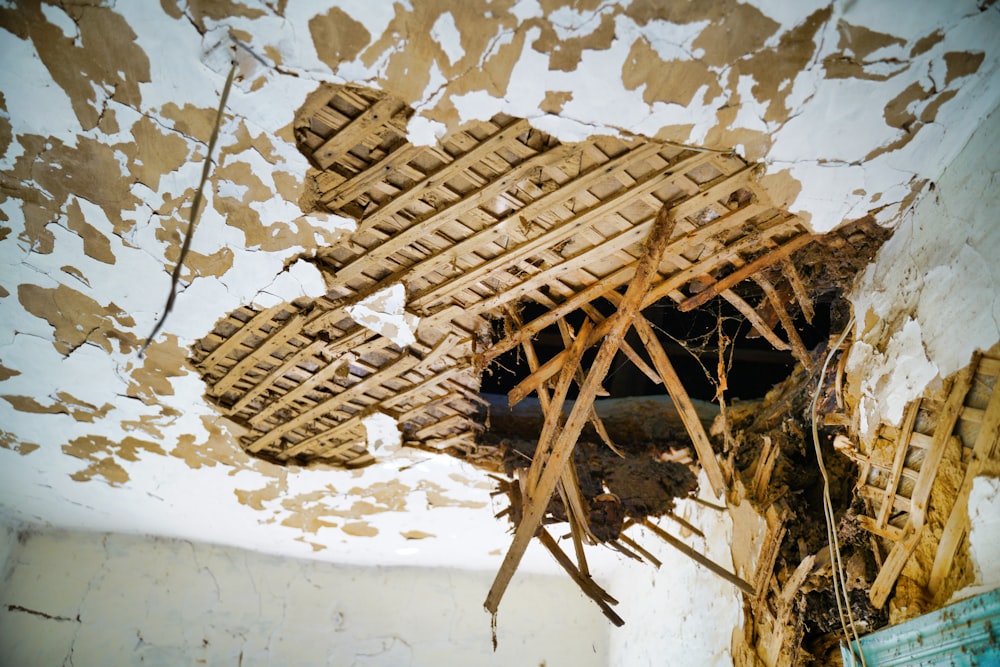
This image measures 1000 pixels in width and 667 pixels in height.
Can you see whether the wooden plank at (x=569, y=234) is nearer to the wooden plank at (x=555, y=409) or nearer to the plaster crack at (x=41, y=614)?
the wooden plank at (x=555, y=409)

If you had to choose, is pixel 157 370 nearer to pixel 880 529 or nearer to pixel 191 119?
pixel 191 119

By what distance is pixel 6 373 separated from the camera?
270cm

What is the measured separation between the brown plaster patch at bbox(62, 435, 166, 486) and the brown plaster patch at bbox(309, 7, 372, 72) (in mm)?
2286

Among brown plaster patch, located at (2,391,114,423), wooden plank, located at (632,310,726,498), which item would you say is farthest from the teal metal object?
brown plaster patch, located at (2,391,114,423)

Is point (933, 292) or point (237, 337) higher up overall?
point (237, 337)

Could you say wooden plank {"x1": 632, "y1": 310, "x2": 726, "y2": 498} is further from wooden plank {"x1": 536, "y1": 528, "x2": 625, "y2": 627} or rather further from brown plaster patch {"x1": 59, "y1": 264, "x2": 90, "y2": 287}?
brown plaster patch {"x1": 59, "y1": 264, "x2": 90, "y2": 287}

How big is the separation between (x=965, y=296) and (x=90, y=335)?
2.78m

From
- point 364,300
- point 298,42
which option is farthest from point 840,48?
point 364,300

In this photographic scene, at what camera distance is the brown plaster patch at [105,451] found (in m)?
3.11

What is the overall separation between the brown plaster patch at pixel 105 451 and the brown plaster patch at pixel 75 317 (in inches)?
27.1

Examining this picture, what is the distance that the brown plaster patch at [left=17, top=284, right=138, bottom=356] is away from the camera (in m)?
2.31

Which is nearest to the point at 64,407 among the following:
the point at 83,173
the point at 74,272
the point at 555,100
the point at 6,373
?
the point at 6,373

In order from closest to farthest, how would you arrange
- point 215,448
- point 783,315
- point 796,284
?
point 796,284
point 783,315
point 215,448

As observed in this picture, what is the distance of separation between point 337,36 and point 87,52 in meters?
0.63
